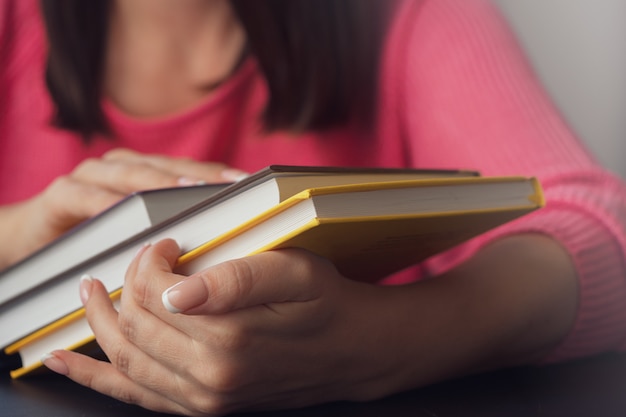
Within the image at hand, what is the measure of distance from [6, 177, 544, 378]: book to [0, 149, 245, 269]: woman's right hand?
0.14 meters

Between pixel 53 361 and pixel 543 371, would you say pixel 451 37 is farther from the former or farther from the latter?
pixel 53 361

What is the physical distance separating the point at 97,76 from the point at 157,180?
1.70 feet

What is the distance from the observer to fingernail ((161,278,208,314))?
329 mm

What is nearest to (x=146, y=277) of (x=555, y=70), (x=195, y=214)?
(x=195, y=214)

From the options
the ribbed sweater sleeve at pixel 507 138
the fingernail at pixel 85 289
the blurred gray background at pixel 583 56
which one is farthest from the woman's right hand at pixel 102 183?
the blurred gray background at pixel 583 56

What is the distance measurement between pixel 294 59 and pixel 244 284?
656 millimetres

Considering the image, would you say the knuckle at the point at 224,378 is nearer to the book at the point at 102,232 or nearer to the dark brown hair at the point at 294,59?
the book at the point at 102,232

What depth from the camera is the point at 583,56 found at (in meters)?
1.32

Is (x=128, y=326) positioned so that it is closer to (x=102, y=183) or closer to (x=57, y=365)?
(x=57, y=365)

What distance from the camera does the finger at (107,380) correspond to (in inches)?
16.0

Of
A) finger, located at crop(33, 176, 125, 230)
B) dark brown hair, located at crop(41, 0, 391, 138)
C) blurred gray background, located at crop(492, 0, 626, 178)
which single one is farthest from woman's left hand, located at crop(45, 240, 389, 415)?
blurred gray background, located at crop(492, 0, 626, 178)

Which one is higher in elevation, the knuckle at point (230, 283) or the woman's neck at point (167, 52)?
the woman's neck at point (167, 52)

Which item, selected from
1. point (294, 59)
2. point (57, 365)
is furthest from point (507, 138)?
point (57, 365)

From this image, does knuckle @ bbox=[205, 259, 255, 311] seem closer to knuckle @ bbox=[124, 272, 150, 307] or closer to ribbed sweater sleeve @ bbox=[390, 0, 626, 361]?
knuckle @ bbox=[124, 272, 150, 307]
